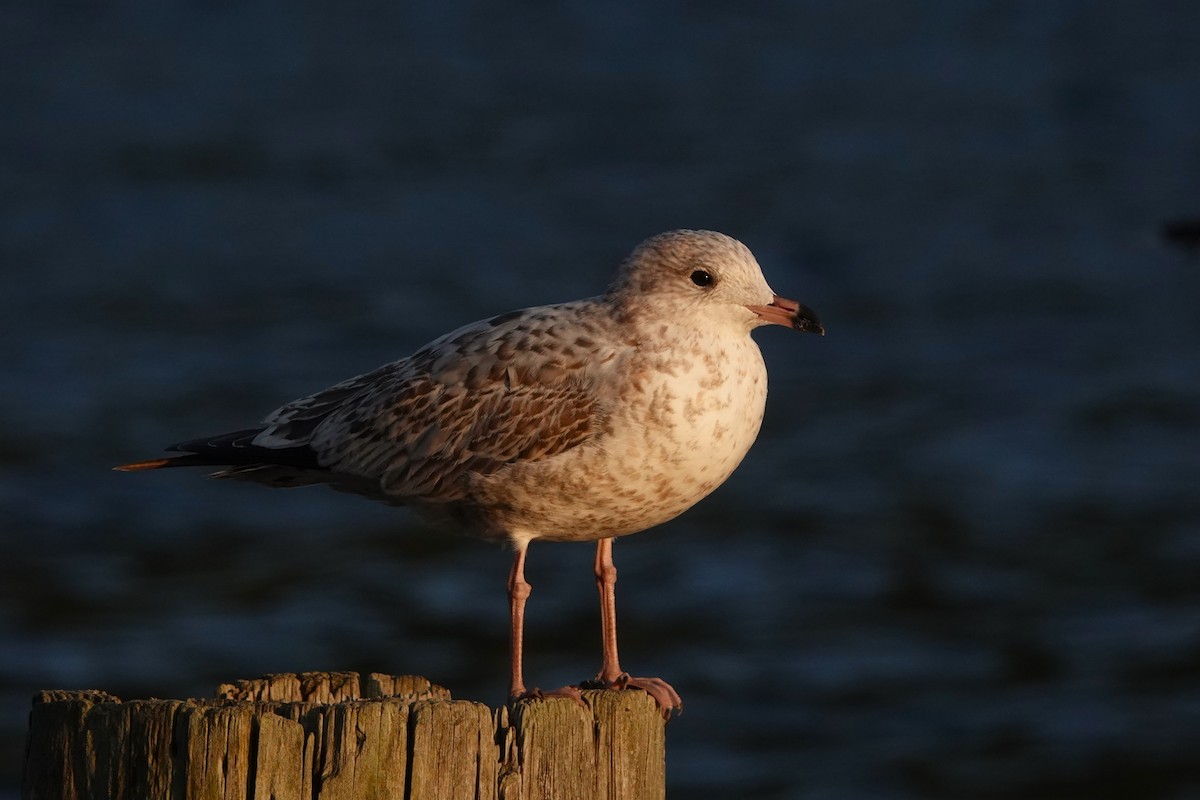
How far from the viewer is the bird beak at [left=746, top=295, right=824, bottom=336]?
27.2 feet

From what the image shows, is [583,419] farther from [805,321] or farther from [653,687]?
[653,687]

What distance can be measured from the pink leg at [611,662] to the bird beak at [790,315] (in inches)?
55.6

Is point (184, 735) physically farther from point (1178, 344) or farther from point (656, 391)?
point (1178, 344)

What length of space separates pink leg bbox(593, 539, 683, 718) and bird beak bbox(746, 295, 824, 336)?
1.41 metres

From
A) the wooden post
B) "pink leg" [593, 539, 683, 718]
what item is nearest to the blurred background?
"pink leg" [593, 539, 683, 718]

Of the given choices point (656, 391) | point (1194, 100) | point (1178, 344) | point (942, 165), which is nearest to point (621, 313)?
point (656, 391)

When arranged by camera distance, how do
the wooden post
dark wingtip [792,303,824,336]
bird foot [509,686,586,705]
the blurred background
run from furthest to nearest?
the blurred background, dark wingtip [792,303,824,336], bird foot [509,686,586,705], the wooden post

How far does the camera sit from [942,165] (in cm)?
3438

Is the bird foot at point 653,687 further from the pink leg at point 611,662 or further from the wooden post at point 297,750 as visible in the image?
the wooden post at point 297,750

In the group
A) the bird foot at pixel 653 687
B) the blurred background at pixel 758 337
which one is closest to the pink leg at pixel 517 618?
the bird foot at pixel 653 687

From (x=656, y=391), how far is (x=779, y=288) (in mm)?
20504

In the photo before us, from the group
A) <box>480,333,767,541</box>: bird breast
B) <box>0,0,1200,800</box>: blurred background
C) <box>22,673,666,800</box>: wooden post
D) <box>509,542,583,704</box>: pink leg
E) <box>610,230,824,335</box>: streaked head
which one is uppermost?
<box>0,0,1200,800</box>: blurred background

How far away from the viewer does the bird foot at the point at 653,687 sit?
8008mm

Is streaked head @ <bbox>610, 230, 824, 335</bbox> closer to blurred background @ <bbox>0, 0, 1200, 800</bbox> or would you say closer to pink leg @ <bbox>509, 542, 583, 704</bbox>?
pink leg @ <bbox>509, 542, 583, 704</bbox>
